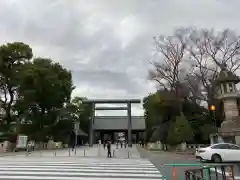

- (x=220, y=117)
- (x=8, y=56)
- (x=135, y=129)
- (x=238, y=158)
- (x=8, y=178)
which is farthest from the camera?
(x=135, y=129)

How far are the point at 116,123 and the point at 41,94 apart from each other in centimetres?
3961

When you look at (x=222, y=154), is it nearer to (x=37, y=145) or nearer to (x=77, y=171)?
(x=77, y=171)

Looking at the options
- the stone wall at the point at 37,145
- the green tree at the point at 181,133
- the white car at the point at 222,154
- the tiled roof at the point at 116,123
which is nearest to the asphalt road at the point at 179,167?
A: the white car at the point at 222,154

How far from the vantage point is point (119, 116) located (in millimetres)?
89375

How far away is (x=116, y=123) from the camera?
86.8 metres

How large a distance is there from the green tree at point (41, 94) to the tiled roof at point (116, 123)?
3095 cm

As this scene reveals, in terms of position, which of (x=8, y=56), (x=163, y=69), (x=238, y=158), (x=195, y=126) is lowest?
(x=238, y=158)

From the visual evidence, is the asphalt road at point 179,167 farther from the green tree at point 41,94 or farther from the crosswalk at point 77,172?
the green tree at point 41,94

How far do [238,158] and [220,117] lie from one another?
2364 cm

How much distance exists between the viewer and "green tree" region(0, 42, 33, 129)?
46.5 m

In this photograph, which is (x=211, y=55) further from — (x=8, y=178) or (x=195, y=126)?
(x=8, y=178)

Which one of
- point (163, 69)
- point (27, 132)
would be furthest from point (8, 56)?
point (163, 69)

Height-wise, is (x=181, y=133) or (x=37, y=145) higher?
(x=181, y=133)

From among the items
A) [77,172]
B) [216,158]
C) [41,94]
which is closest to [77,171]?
[77,172]
